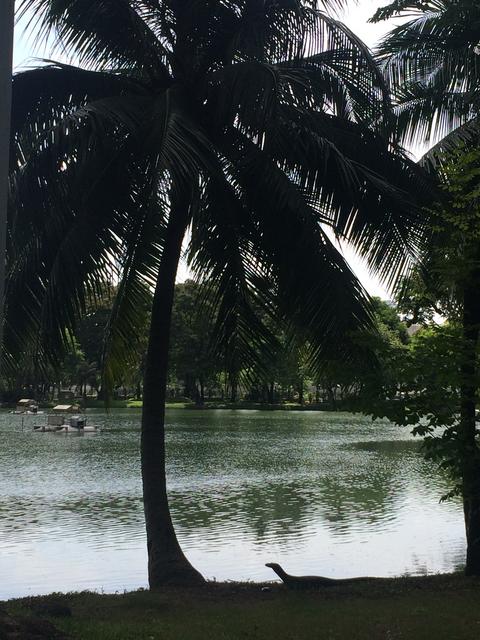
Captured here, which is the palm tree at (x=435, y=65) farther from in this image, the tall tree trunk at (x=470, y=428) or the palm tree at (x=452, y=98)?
the tall tree trunk at (x=470, y=428)

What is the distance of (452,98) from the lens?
561 inches

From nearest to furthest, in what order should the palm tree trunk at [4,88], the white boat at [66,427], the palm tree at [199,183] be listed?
1. the palm tree trunk at [4,88]
2. the palm tree at [199,183]
3. the white boat at [66,427]

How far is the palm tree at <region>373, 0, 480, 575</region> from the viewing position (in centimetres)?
902

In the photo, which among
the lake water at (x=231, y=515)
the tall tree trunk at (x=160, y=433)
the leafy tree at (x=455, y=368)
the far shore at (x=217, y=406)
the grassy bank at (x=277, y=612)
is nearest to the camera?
the grassy bank at (x=277, y=612)

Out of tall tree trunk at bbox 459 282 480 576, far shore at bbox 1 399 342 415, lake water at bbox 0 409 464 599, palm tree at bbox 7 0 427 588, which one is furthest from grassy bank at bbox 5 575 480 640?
far shore at bbox 1 399 342 415

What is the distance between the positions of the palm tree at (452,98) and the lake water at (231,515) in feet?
13.1

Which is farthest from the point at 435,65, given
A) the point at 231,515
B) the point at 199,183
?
the point at 231,515

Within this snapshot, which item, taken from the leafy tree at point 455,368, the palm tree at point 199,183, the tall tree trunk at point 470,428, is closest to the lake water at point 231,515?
the tall tree trunk at point 470,428

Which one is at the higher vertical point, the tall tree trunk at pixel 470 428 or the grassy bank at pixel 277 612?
the tall tree trunk at pixel 470 428

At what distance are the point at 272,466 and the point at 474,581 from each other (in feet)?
58.0

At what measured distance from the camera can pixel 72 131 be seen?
858cm

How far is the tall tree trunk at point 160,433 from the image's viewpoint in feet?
31.8

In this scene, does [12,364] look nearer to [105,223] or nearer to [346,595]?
[105,223]

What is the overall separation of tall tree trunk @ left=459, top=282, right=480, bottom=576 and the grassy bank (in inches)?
19.3
